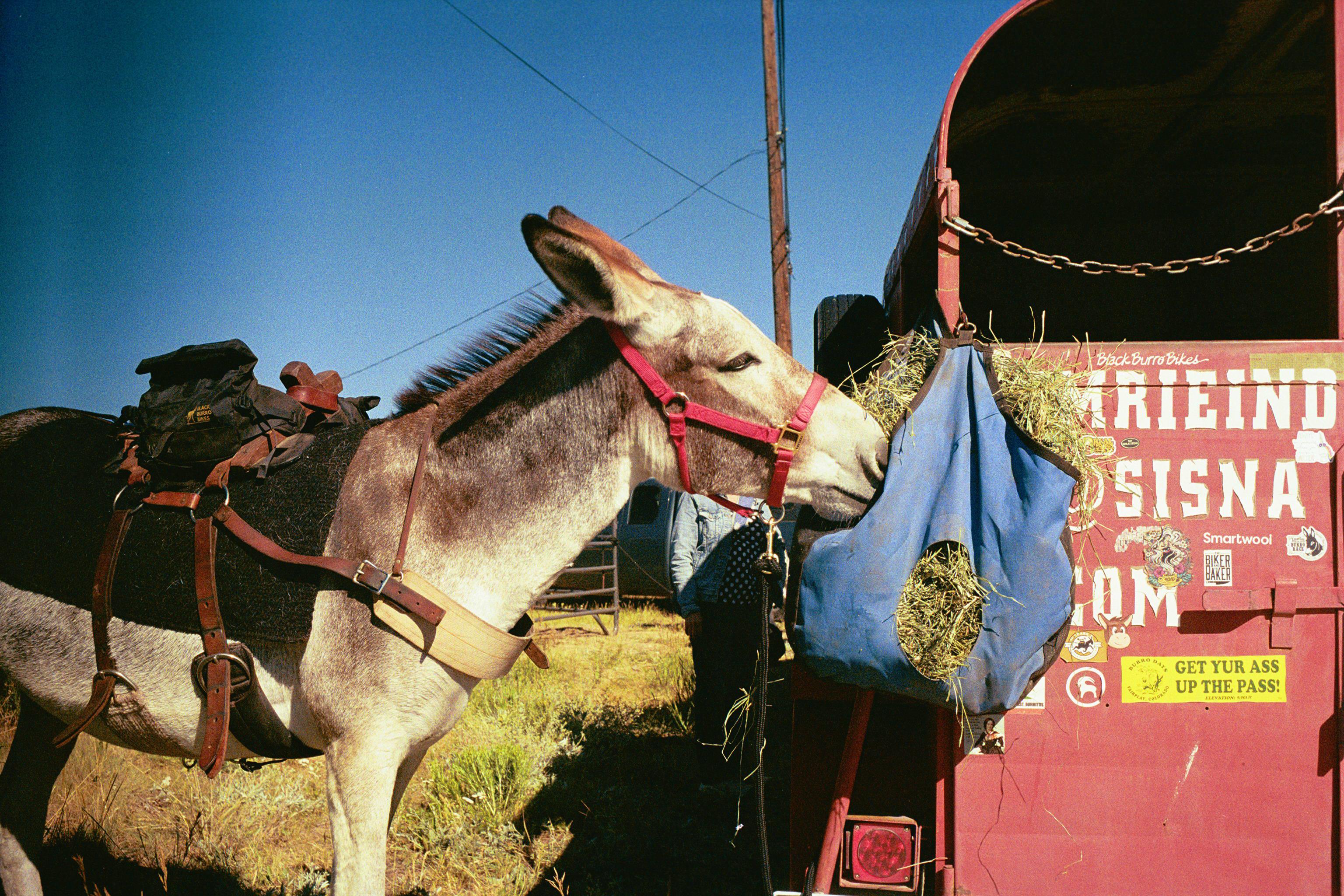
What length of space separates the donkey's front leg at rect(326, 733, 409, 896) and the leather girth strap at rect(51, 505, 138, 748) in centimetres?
80

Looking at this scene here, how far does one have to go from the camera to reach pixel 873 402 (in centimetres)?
238

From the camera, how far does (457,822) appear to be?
4066mm

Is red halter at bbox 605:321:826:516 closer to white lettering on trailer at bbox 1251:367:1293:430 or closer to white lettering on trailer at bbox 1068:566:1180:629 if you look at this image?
white lettering on trailer at bbox 1068:566:1180:629

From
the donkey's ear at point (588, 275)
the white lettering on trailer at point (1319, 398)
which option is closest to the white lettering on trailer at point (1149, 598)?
the white lettering on trailer at point (1319, 398)

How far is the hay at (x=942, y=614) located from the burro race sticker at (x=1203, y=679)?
2.38ft

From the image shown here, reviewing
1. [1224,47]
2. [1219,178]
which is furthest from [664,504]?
[1224,47]

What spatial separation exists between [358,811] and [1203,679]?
103 inches

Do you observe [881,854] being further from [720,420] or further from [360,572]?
[360,572]

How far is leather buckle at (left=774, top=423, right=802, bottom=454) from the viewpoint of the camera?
2119 mm

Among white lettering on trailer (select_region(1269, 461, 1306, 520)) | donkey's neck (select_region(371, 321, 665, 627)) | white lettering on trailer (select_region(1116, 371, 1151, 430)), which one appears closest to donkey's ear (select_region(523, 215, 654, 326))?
donkey's neck (select_region(371, 321, 665, 627))

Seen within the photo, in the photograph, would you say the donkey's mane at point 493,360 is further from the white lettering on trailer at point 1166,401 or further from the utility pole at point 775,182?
the utility pole at point 775,182

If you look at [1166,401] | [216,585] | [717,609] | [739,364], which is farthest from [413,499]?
[717,609]

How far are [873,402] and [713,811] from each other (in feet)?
10.7

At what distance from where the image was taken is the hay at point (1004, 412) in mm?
2008
